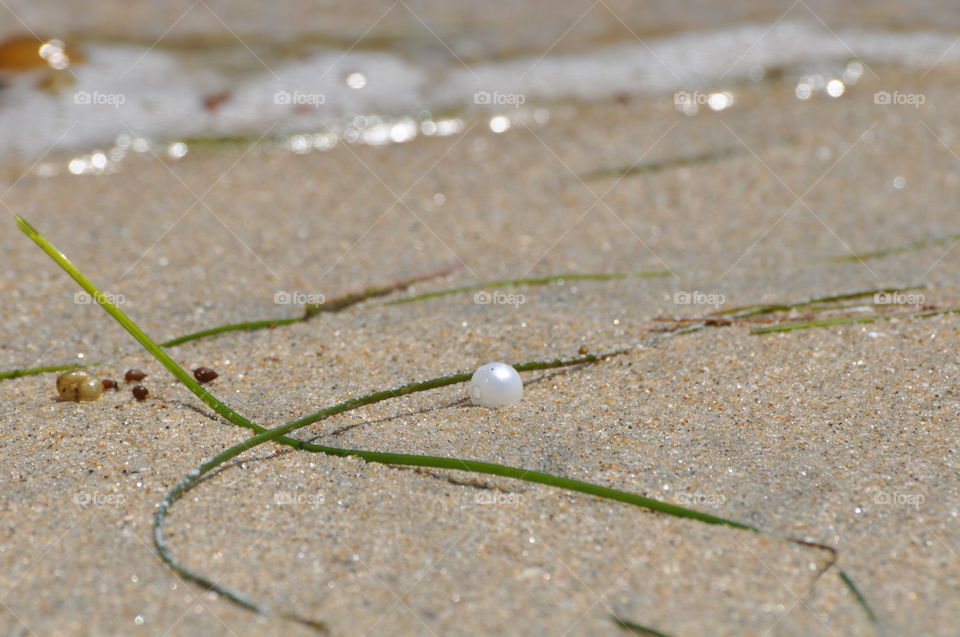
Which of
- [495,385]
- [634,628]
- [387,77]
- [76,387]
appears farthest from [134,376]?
[387,77]

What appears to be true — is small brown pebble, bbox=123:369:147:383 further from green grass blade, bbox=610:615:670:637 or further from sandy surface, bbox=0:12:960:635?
green grass blade, bbox=610:615:670:637

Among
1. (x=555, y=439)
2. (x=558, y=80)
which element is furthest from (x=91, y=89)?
(x=555, y=439)

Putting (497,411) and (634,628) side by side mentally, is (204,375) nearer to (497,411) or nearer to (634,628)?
(497,411)

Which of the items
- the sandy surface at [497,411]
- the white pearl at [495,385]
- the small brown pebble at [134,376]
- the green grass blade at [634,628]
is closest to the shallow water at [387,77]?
the sandy surface at [497,411]

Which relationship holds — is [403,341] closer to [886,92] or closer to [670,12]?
[886,92]

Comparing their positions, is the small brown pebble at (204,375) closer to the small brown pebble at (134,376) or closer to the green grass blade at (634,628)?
the small brown pebble at (134,376)

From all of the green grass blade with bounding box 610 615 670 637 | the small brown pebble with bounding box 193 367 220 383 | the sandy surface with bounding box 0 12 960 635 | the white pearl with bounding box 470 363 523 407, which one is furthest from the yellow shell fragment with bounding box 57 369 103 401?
the green grass blade with bounding box 610 615 670 637
